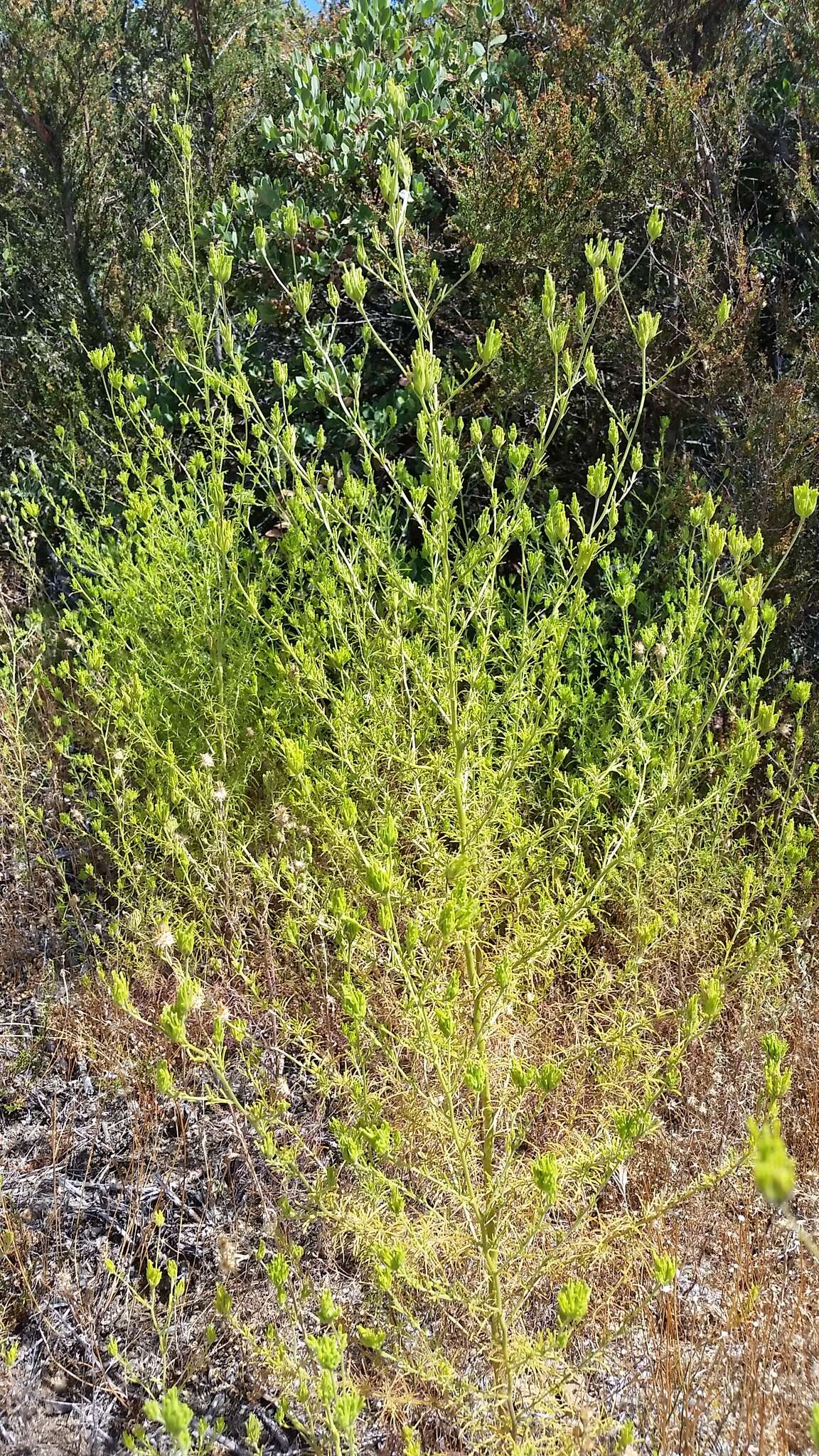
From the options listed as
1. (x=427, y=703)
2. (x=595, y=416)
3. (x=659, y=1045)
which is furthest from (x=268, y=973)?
Answer: (x=595, y=416)

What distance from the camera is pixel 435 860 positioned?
5.99 feet

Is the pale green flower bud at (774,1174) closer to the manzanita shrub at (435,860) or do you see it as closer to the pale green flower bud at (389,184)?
the manzanita shrub at (435,860)

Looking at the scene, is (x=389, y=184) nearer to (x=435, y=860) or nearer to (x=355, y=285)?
(x=355, y=285)

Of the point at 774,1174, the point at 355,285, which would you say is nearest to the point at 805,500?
the point at 355,285

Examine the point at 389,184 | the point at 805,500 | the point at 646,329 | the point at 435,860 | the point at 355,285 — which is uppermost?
the point at 389,184

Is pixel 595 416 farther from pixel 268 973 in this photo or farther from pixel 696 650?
pixel 268 973

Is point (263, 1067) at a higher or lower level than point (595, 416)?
lower

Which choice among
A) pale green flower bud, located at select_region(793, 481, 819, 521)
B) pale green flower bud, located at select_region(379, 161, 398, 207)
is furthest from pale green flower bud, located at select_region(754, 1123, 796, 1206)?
pale green flower bud, located at select_region(379, 161, 398, 207)

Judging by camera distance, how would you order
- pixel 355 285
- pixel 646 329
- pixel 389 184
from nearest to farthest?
pixel 389 184 → pixel 355 285 → pixel 646 329

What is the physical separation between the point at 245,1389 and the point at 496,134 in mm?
3677

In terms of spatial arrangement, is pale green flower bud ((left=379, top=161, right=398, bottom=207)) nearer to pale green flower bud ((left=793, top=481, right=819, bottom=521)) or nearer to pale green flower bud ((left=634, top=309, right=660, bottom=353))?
pale green flower bud ((left=634, top=309, right=660, bottom=353))

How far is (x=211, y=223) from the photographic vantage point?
145 inches

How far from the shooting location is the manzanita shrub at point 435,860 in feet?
5.21

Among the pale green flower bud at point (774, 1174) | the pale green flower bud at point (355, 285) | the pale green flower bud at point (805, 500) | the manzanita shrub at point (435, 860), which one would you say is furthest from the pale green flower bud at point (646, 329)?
the pale green flower bud at point (774, 1174)
